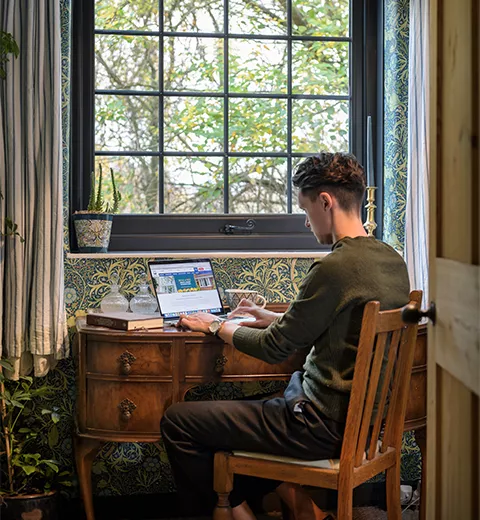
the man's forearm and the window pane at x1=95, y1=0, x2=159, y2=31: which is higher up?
the window pane at x1=95, y1=0, x2=159, y2=31

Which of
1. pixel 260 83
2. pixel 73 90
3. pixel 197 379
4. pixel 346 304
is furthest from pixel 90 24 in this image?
pixel 346 304

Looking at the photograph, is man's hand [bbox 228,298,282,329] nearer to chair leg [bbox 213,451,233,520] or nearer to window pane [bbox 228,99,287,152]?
chair leg [bbox 213,451,233,520]

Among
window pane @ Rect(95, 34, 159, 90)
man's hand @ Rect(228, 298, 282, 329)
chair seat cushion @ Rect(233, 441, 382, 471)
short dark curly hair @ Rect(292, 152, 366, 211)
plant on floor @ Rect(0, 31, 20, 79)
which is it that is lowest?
chair seat cushion @ Rect(233, 441, 382, 471)

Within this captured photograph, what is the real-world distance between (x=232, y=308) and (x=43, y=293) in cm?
73

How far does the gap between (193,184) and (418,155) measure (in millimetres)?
1011

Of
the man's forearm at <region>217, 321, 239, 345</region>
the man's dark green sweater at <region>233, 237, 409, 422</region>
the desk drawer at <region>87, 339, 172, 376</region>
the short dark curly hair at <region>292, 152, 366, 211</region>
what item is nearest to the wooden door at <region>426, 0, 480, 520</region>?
the man's dark green sweater at <region>233, 237, 409, 422</region>

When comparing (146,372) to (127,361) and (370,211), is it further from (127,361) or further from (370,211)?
(370,211)

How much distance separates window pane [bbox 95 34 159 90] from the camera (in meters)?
3.63

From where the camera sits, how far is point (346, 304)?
236 centimetres

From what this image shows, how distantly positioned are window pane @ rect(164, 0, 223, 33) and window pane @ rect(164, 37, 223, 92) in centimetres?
5

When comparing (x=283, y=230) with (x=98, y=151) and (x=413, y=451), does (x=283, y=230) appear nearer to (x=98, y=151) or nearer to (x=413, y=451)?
(x=98, y=151)

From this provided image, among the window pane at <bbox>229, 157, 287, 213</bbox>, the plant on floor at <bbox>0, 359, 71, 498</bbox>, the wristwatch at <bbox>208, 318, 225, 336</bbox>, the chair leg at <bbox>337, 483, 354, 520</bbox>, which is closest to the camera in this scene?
the chair leg at <bbox>337, 483, 354, 520</bbox>

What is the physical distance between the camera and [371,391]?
2.34m

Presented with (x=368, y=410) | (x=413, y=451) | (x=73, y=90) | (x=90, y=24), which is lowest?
(x=413, y=451)
